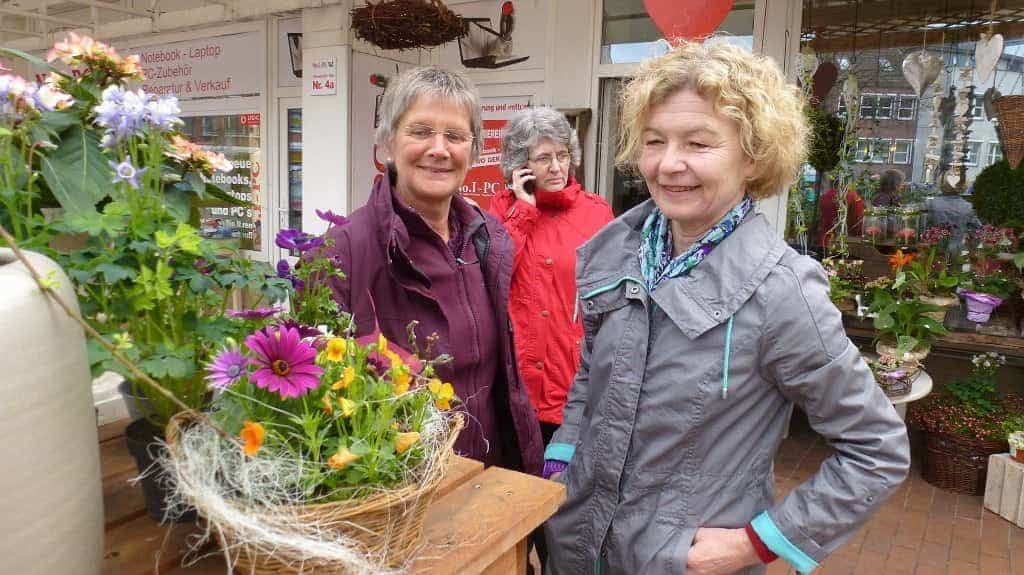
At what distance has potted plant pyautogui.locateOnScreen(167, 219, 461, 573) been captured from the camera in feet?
2.43

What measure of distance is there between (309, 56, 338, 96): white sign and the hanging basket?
487 cm

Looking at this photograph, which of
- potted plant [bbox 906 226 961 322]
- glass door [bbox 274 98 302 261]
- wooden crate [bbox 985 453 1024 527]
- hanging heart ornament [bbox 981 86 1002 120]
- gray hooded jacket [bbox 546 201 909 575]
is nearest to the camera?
gray hooded jacket [bbox 546 201 909 575]

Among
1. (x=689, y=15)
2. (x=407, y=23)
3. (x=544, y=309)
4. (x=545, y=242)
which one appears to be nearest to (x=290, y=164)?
(x=407, y=23)

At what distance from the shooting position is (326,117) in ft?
20.6

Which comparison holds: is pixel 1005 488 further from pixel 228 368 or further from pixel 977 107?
pixel 228 368

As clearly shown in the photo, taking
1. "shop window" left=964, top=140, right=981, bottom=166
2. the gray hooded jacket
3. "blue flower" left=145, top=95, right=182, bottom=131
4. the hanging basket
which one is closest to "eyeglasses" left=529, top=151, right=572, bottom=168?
the gray hooded jacket

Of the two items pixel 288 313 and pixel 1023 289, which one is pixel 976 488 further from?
pixel 288 313

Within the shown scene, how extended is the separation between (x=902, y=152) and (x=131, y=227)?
534 centimetres

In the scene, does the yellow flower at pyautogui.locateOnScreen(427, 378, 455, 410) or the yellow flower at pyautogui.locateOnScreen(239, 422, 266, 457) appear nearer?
the yellow flower at pyautogui.locateOnScreen(239, 422, 266, 457)

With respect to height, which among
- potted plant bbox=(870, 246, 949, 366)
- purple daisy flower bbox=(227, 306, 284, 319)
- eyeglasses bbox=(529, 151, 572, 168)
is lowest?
potted plant bbox=(870, 246, 949, 366)

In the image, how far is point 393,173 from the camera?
1.82m

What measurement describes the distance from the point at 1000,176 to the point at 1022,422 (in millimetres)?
1505

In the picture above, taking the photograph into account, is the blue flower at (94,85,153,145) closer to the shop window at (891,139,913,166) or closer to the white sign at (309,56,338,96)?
the shop window at (891,139,913,166)

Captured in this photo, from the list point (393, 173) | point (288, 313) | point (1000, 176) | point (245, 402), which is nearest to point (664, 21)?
point (393, 173)
